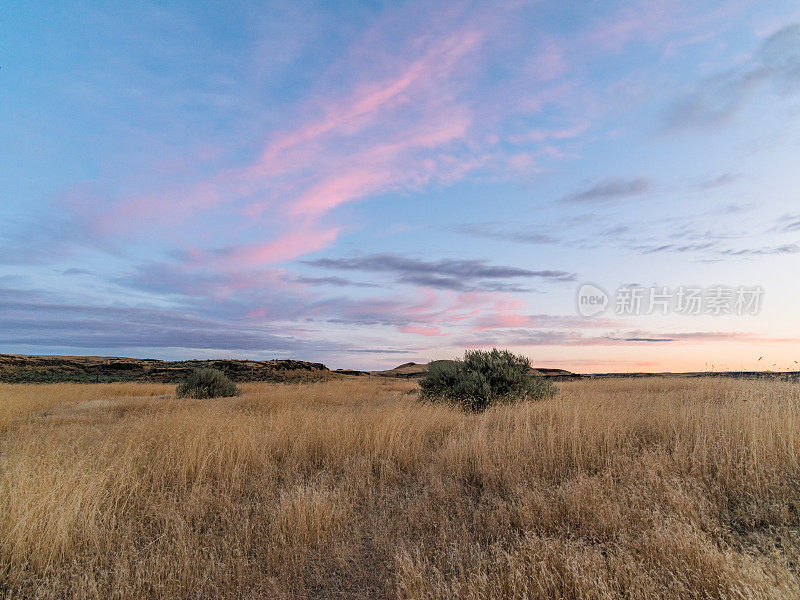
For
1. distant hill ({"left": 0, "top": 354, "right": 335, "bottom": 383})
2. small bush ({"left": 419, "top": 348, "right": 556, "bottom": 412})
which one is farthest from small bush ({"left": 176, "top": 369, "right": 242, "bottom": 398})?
distant hill ({"left": 0, "top": 354, "right": 335, "bottom": 383})

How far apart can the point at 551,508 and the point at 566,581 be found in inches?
55.9

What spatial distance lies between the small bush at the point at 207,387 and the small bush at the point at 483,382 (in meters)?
9.60

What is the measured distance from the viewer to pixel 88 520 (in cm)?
488

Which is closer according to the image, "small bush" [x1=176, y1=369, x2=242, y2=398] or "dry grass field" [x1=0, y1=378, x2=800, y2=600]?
"dry grass field" [x1=0, y1=378, x2=800, y2=600]

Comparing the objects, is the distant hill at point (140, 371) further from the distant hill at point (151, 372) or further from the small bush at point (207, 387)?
the small bush at point (207, 387)

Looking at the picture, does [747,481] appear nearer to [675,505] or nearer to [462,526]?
[675,505]

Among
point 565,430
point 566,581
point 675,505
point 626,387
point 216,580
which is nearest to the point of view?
point 566,581

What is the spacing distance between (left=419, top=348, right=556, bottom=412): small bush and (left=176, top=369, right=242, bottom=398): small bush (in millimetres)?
9602

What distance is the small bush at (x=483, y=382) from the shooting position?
1383 cm

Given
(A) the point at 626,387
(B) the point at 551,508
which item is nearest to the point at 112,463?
(B) the point at 551,508

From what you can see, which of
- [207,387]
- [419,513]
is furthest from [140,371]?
[419,513]

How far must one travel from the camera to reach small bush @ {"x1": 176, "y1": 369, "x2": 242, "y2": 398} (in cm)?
1952

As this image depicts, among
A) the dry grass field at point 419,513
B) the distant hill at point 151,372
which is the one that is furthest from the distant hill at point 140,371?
the dry grass field at point 419,513

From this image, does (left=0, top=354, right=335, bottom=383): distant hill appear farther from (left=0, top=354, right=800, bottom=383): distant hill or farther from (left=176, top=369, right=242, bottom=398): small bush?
(left=176, top=369, right=242, bottom=398): small bush
